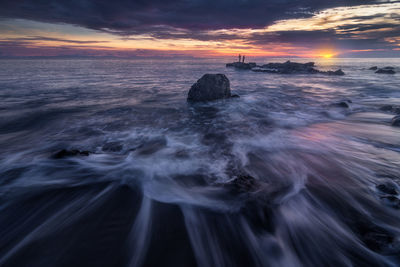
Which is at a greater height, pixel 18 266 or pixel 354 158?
pixel 354 158

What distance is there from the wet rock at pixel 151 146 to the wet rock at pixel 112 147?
81 centimetres

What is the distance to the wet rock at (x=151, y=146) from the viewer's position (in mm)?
7683

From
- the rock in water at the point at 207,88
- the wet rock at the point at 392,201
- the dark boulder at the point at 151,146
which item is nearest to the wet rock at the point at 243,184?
the wet rock at the point at 392,201

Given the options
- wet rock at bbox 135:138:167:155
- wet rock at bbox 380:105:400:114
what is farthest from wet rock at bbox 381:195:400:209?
wet rock at bbox 380:105:400:114

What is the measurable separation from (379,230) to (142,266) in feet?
16.7

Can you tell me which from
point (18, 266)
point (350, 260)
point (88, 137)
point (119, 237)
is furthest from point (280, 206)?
point (88, 137)

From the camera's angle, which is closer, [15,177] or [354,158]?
[15,177]

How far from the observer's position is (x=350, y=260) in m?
3.41

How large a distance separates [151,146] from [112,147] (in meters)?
1.68

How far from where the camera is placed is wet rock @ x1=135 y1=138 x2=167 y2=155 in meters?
7.68

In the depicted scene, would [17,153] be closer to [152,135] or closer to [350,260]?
[152,135]

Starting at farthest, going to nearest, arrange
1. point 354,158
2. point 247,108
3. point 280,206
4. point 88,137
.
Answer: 1. point 247,108
2. point 88,137
3. point 354,158
4. point 280,206

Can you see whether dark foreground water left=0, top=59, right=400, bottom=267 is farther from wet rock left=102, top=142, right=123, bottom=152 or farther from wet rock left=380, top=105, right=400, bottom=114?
wet rock left=380, top=105, right=400, bottom=114

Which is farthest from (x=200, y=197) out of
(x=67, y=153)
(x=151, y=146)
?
(x=67, y=153)
